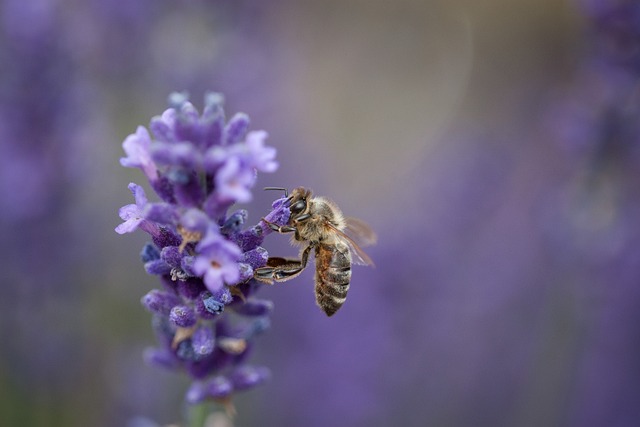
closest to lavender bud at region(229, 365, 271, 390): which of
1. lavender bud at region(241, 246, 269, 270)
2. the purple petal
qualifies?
lavender bud at region(241, 246, 269, 270)

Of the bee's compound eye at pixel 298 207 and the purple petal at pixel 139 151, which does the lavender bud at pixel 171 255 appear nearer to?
the purple petal at pixel 139 151

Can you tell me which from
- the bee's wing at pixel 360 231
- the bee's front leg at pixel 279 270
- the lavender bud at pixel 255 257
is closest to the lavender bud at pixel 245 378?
the bee's front leg at pixel 279 270

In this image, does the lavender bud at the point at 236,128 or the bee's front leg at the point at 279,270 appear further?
the bee's front leg at the point at 279,270

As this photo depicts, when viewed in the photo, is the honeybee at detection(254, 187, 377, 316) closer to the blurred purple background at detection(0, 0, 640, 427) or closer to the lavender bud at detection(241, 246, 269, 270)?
the lavender bud at detection(241, 246, 269, 270)

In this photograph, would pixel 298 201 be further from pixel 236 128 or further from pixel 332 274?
pixel 236 128

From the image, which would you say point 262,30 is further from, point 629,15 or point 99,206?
point 629,15

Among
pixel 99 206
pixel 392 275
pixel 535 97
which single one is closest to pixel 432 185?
pixel 392 275
